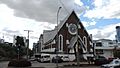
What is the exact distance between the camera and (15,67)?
46438 millimetres

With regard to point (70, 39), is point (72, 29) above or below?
above

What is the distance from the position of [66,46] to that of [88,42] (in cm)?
1103

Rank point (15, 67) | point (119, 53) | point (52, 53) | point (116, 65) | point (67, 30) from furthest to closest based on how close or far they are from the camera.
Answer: point (67, 30), point (52, 53), point (119, 53), point (15, 67), point (116, 65)

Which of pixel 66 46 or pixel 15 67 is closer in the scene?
pixel 15 67

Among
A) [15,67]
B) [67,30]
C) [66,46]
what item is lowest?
[15,67]

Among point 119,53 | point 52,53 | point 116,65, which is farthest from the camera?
point 52,53

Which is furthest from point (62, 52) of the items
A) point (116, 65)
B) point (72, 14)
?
point (116, 65)

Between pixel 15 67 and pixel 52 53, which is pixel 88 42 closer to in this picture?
pixel 52 53

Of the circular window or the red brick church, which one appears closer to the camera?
the red brick church

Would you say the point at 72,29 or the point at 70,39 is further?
the point at 72,29

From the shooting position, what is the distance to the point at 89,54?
88.9 meters

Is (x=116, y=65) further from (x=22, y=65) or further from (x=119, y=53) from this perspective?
(x=119, y=53)

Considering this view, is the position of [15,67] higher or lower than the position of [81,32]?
lower

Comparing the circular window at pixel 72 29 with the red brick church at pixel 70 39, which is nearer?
the red brick church at pixel 70 39
